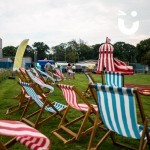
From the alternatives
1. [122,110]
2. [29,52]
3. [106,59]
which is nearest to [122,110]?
[122,110]

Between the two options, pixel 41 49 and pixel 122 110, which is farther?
pixel 41 49

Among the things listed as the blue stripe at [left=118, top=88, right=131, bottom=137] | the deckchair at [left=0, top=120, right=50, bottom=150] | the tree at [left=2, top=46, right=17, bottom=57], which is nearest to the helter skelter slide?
the blue stripe at [left=118, top=88, right=131, bottom=137]

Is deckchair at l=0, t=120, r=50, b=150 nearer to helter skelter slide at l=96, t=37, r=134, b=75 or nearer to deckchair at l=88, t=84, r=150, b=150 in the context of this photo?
deckchair at l=88, t=84, r=150, b=150

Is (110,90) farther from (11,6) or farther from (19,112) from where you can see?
(11,6)

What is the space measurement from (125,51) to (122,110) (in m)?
97.7

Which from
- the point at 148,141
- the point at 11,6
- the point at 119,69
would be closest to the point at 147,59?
the point at 11,6

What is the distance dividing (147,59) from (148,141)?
56219mm

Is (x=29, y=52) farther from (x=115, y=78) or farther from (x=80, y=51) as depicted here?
(x=115, y=78)

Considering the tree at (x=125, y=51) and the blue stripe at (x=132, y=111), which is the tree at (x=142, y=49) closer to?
the tree at (x=125, y=51)

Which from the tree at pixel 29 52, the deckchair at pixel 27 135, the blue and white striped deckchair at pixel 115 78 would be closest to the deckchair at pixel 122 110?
the deckchair at pixel 27 135

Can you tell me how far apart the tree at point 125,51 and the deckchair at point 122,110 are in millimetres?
90613

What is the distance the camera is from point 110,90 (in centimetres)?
323

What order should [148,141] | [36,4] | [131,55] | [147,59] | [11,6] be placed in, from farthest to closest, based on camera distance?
[131,55] → [147,59] → [11,6] → [36,4] → [148,141]

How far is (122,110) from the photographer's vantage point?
10.4 feet
